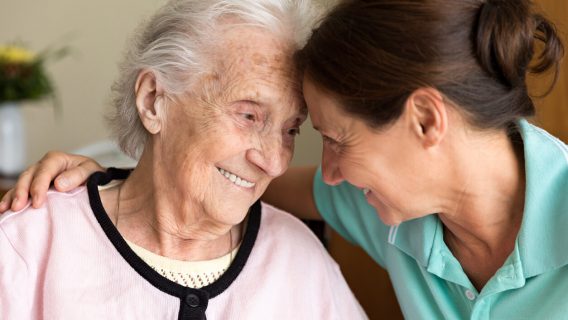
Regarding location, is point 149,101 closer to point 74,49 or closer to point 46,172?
point 46,172

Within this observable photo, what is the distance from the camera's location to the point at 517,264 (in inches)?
56.1

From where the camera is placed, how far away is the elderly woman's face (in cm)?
147

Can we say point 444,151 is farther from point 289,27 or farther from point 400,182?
point 289,27

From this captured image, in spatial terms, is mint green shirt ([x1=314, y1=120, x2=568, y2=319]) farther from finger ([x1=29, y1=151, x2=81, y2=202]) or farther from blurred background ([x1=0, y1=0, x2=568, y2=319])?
blurred background ([x1=0, y1=0, x2=568, y2=319])

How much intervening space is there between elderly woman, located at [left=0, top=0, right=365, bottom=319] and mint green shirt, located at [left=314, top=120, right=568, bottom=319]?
25 centimetres

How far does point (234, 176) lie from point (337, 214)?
1.41ft

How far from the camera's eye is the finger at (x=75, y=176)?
1515 mm

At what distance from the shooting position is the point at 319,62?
4.60ft

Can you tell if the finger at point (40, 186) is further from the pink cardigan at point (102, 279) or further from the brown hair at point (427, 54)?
the brown hair at point (427, 54)

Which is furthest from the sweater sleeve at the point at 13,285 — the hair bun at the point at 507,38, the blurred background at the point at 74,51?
the blurred background at the point at 74,51

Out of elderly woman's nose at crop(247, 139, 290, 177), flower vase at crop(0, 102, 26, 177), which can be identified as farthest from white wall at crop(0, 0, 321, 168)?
elderly woman's nose at crop(247, 139, 290, 177)

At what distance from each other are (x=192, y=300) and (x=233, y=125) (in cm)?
37

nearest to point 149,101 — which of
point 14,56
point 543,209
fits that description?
point 543,209

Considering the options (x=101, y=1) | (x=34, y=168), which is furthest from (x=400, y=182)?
(x=101, y=1)
